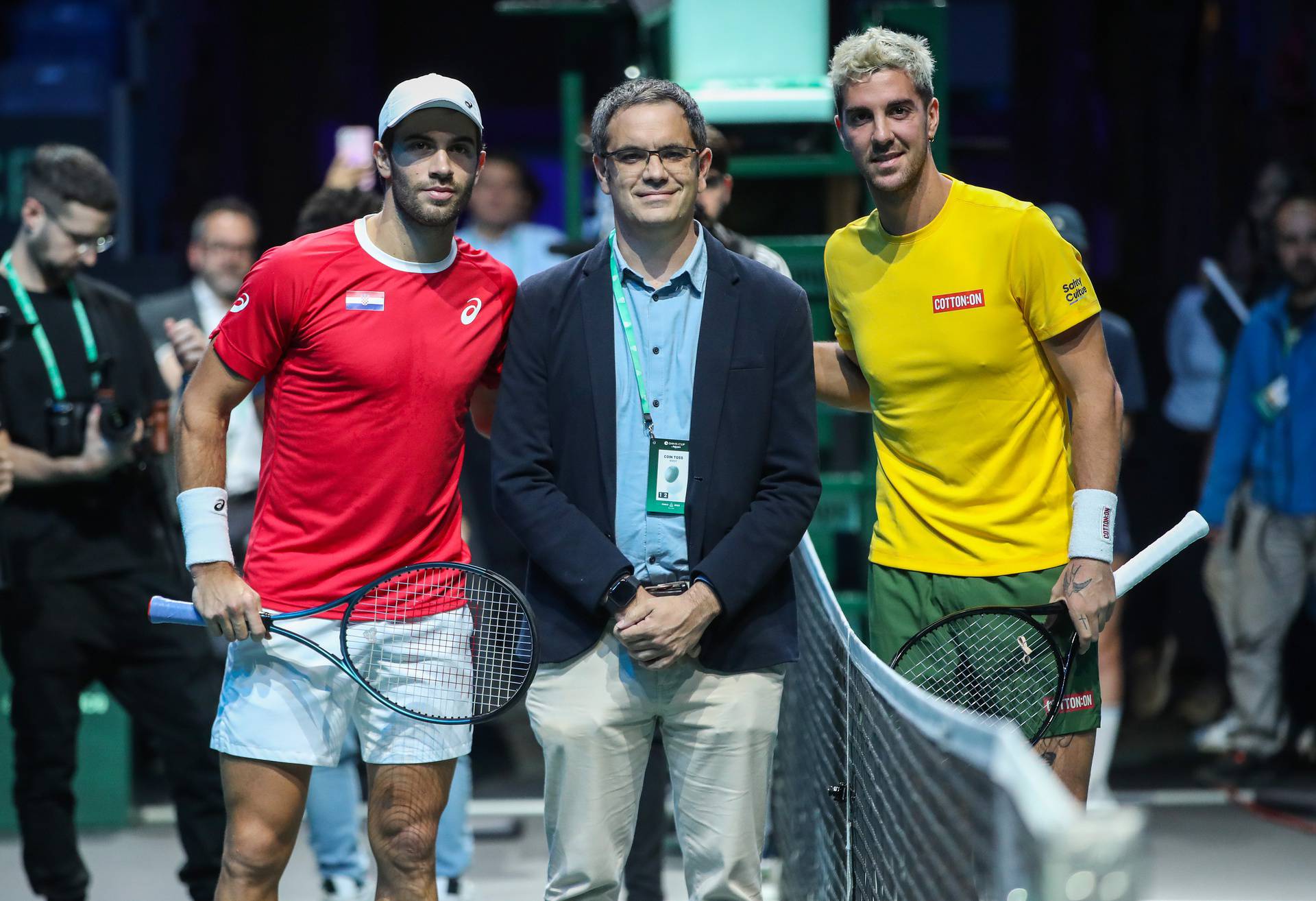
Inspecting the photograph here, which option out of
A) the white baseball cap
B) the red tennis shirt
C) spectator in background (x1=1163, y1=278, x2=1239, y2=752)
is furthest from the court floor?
the white baseball cap

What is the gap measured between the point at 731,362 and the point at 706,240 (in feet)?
0.97

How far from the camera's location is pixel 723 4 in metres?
5.38

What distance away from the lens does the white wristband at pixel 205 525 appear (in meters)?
3.29

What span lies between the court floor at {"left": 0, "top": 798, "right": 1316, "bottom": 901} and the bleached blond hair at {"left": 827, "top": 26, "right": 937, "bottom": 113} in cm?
279

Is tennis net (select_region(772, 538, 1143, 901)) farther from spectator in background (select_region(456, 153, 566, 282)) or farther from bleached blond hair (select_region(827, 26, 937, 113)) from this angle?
spectator in background (select_region(456, 153, 566, 282))

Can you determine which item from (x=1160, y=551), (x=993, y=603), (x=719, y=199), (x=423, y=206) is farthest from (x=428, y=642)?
(x=719, y=199)

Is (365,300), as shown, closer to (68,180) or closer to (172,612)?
(172,612)

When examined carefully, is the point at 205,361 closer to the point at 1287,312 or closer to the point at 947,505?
the point at 947,505

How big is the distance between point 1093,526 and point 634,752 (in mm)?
1030

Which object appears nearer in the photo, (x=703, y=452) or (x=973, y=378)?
(x=703, y=452)

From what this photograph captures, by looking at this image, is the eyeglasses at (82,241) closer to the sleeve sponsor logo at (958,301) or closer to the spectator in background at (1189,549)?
the sleeve sponsor logo at (958,301)

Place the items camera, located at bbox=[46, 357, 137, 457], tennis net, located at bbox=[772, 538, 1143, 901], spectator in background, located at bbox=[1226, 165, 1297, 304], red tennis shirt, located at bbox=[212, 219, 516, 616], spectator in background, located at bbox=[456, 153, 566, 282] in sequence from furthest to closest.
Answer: spectator in background, located at bbox=[1226, 165, 1297, 304], spectator in background, located at bbox=[456, 153, 566, 282], camera, located at bbox=[46, 357, 137, 457], red tennis shirt, located at bbox=[212, 219, 516, 616], tennis net, located at bbox=[772, 538, 1143, 901]

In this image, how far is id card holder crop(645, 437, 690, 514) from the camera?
3180mm

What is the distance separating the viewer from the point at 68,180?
14.5ft
